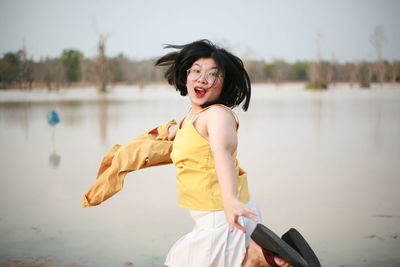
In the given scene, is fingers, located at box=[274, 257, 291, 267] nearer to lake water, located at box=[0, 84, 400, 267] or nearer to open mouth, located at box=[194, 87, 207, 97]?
open mouth, located at box=[194, 87, 207, 97]

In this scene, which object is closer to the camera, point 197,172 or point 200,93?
point 197,172

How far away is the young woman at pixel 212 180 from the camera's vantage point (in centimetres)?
157

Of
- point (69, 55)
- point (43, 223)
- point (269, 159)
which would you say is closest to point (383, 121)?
point (269, 159)

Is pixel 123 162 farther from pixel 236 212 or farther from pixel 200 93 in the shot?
pixel 236 212

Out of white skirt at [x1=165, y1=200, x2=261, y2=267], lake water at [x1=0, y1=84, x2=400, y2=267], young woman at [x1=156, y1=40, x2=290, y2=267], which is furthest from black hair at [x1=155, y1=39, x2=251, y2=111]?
lake water at [x1=0, y1=84, x2=400, y2=267]

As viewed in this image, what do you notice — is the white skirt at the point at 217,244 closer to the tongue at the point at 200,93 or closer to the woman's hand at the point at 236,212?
the woman's hand at the point at 236,212

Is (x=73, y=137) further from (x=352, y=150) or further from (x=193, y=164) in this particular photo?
(x=193, y=164)

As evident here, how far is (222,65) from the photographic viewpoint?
1.77 meters

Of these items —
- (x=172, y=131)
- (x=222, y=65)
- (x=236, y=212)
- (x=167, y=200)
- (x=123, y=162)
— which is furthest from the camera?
(x=167, y=200)

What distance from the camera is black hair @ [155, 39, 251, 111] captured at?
179cm

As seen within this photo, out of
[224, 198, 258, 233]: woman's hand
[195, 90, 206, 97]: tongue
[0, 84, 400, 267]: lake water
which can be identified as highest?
[195, 90, 206, 97]: tongue

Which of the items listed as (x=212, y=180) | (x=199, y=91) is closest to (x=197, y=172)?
(x=212, y=180)

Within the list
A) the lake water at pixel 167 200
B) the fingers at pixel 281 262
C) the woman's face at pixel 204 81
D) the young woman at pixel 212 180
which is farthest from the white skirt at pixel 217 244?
the lake water at pixel 167 200

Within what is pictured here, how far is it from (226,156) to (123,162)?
48cm
